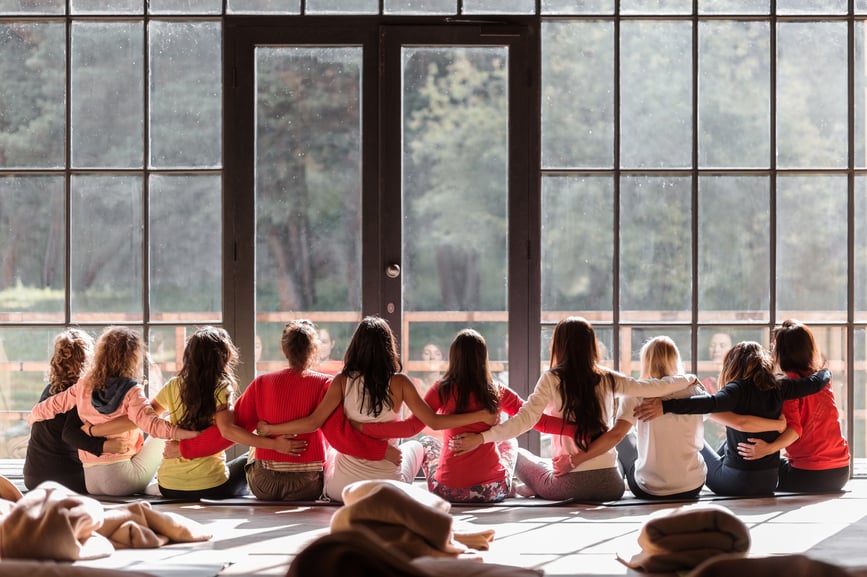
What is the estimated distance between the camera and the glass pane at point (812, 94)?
482cm

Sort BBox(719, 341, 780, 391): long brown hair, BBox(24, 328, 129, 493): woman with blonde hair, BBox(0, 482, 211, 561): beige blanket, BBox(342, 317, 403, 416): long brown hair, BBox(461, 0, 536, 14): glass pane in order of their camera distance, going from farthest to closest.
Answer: BBox(461, 0, 536, 14): glass pane → BBox(24, 328, 129, 493): woman with blonde hair → BBox(719, 341, 780, 391): long brown hair → BBox(342, 317, 403, 416): long brown hair → BBox(0, 482, 211, 561): beige blanket

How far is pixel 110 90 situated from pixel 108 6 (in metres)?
0.43

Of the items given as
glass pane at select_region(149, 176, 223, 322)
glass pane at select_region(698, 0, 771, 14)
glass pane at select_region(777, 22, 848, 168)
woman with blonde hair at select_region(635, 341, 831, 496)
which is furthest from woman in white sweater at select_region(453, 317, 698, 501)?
glass pane at select_region(698, 0, 771, 14)

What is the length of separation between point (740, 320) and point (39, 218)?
368cm

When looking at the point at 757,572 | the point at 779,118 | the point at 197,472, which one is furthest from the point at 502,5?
the point at 757,572

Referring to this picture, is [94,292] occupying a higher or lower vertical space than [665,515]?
higher

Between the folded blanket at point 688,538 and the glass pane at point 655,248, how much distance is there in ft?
6.67

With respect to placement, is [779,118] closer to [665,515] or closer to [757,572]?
[665,515]

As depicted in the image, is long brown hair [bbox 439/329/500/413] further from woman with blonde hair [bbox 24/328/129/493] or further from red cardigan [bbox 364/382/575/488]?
woman with blonde hair [bbox 24/328/129/493]

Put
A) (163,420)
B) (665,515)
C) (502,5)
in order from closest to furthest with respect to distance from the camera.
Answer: (665,515) → (163,420) → (502,5)

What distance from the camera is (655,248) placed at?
4.84 metres

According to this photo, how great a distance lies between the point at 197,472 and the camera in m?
4.20

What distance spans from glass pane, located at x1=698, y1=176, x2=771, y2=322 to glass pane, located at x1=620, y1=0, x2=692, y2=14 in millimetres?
881

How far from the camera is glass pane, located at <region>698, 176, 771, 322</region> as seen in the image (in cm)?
483
